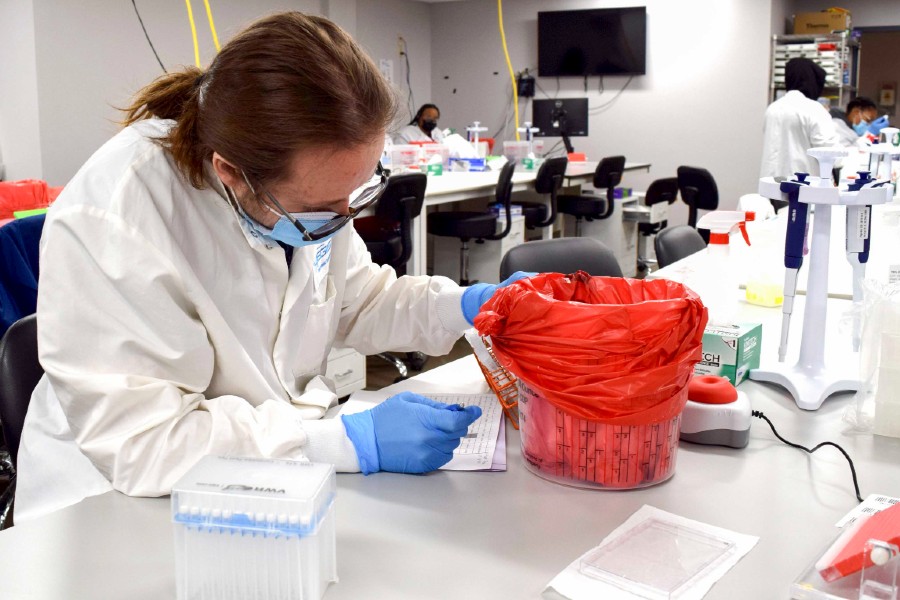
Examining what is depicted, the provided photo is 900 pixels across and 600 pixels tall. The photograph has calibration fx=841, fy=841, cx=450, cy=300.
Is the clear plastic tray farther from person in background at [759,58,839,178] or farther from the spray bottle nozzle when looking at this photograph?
person in background at [759,58,839,178]

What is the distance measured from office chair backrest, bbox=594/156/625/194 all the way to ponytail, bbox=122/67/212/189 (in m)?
4.37

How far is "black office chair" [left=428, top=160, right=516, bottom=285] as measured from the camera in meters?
4.44

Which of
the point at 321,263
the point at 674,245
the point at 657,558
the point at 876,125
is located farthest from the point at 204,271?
the point at 876,125

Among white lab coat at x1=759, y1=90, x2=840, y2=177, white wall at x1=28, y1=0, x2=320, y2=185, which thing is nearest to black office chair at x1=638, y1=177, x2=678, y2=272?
white lab coat at x1=759, y1=90, x2=840, y2=177

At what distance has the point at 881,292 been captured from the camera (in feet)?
3.89

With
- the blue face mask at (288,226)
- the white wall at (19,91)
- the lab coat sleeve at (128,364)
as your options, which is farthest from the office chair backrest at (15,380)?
the white wall at (19,91)

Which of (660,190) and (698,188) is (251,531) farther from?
(660,190)

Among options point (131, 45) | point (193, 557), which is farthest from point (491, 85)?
point (193, 557)

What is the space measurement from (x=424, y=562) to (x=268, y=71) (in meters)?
0.57

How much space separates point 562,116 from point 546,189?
165cm

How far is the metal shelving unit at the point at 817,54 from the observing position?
6.88 metres

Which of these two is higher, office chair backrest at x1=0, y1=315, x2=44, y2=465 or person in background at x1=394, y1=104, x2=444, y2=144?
person in background at x1=394, y1=104, x2=444, y2=144

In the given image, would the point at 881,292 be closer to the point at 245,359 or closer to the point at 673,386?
the point at 673,386

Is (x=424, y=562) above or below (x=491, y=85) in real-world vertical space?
below
